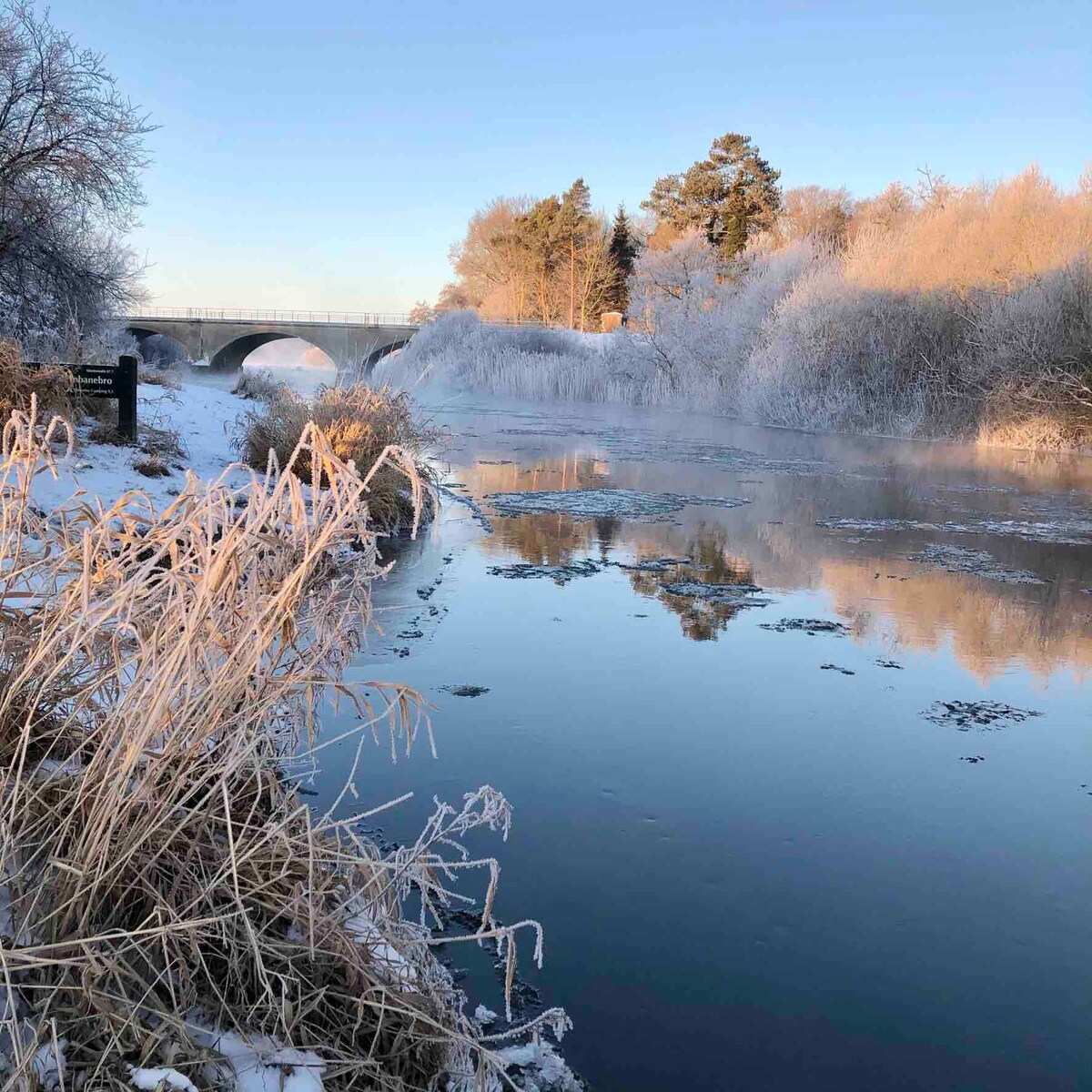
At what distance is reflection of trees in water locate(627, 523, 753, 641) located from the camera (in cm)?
607

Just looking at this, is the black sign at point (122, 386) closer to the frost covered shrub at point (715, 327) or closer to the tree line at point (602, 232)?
the frost covered shrub at point (715, 327)

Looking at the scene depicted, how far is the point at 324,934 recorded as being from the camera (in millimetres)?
1827

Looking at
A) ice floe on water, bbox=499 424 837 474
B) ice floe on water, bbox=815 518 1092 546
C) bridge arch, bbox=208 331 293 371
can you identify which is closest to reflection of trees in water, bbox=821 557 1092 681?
ice floe on water, bbox=815 518 1092 546

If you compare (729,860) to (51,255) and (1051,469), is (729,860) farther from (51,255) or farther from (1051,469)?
(51,255)

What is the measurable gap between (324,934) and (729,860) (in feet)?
5.65

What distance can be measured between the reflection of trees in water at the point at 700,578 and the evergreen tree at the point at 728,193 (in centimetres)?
4186

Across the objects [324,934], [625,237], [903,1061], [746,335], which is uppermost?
[625,237]

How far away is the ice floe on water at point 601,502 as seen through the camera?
10.0m

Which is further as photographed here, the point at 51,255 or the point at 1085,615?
the point at 51,255

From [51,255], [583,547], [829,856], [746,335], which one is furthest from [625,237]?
[829,856]

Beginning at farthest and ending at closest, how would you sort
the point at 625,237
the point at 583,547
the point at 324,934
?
the point at 625,237
the point at 583,547
the point at 324,934

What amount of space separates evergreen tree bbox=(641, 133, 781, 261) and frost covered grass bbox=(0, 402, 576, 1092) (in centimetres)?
4827

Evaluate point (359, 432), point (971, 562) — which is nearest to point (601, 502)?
point (359, 432)

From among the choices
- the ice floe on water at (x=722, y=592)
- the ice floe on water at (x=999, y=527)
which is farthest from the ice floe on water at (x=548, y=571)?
the ice floe on water at (x=999, y=527)
